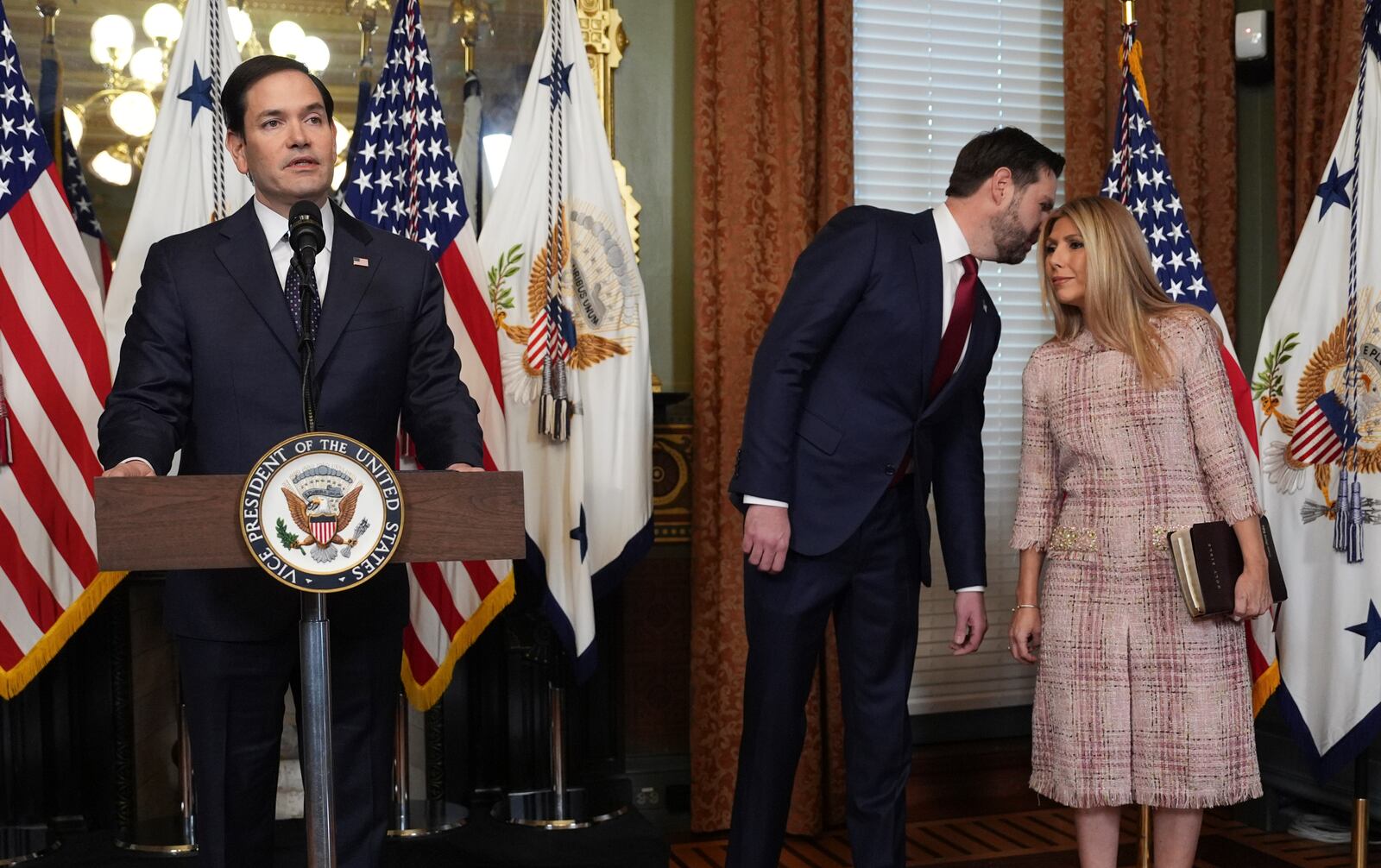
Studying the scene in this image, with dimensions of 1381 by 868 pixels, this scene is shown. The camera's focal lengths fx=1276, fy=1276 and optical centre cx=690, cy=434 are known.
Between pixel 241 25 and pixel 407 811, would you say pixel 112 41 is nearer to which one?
pixel 241 25

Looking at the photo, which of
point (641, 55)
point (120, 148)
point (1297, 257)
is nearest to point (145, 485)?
point (120, 148)

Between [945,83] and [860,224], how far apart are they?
1818 millimetres

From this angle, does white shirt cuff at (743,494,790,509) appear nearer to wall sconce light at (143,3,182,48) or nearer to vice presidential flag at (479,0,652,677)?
vice presidential flag at (479,0,652,677)

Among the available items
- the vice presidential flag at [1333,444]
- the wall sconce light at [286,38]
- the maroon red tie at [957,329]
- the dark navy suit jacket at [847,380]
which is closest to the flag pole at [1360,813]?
the vice presidential flag at [1333,444]

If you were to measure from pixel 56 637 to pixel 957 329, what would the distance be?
2.23 meters

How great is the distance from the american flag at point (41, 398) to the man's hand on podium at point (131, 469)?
148 centimetres

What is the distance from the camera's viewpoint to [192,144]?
3.24m

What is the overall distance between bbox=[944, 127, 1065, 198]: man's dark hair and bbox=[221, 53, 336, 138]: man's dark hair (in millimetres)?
1317

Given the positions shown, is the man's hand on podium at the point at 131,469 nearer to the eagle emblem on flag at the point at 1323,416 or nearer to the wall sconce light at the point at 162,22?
the wall sconce light at the point at 162,22

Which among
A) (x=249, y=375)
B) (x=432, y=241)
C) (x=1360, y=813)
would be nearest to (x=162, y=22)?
(x=432, y=241)

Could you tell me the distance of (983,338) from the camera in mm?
2719

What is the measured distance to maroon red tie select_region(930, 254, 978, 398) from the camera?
2.65 m

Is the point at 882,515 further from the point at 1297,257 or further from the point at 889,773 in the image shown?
the point at 1297,257

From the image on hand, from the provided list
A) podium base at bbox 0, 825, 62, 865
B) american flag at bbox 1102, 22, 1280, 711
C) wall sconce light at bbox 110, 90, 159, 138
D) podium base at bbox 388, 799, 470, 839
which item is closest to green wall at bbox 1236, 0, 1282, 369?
american flag at bbox 1102, 22, 1280, 711
